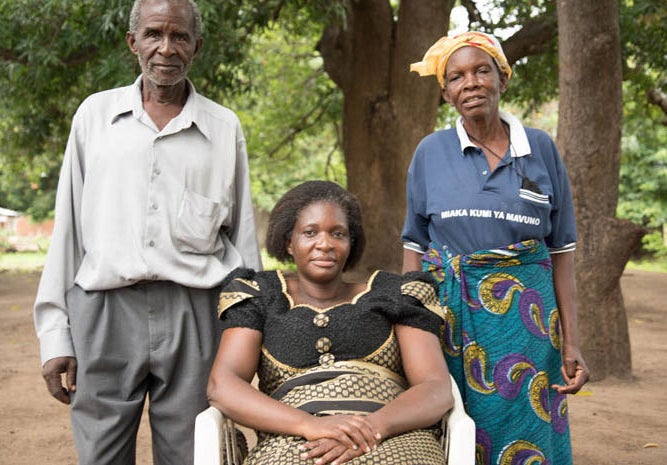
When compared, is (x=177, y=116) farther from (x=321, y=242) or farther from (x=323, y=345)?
(x=323, y=345)

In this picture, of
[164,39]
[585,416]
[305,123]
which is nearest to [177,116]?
[164,39]

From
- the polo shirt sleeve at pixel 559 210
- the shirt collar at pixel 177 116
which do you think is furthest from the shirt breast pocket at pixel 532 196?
the shirt collar at pixel 177 116

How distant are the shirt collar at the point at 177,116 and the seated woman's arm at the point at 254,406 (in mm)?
679

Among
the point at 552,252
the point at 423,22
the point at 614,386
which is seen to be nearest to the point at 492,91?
the point at 552,252

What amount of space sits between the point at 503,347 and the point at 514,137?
0.72 metres

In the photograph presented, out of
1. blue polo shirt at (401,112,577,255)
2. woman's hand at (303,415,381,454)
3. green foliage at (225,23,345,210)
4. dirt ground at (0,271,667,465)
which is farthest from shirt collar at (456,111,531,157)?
green foliage at (225,23,345,210)

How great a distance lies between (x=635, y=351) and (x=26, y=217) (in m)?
30.8

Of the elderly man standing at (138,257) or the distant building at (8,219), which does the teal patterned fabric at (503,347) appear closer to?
the elderly man standing at (138,257)

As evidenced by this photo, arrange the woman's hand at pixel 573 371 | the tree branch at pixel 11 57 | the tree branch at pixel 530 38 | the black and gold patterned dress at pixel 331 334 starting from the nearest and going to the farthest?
the black and gold patterned dress at pixel 331 334 < the woman's hand at pixel 573 371 < the tree branch at pixel 11 57 < the tree branch at pixel 530 38

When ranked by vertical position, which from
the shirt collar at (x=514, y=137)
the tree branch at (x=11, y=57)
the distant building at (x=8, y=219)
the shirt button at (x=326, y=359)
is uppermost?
the tree branch at (x=11, y=57)

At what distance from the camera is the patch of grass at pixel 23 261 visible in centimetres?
1870

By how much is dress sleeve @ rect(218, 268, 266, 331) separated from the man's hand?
503mm

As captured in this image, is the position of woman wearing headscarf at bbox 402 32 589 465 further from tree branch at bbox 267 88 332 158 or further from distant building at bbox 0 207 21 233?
distant building at bbox 0 207 21 233

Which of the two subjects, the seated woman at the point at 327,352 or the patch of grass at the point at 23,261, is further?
the patch of grass at the point at 23,261
